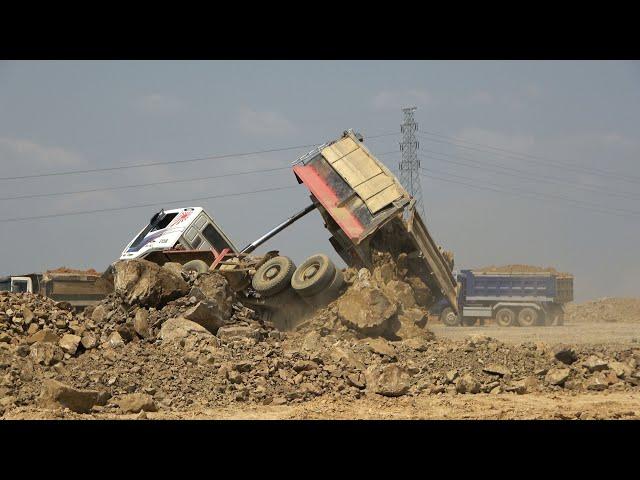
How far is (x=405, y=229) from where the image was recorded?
592 inches

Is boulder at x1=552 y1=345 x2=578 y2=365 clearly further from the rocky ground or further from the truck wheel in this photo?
the truck wheel

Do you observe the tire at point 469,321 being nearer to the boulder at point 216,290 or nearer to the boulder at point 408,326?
the boulder at point 408,326

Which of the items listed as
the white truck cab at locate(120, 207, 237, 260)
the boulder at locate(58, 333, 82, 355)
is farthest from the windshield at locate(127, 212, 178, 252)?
the boulder at locate(58, 333, 82, 355)

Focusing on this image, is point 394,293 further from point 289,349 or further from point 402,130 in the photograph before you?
point 402,130

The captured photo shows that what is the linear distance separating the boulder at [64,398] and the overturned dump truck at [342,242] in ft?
21.2

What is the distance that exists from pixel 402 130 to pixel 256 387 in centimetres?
3461

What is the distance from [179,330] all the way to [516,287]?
19531 mm

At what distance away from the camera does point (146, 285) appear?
13.2 meters

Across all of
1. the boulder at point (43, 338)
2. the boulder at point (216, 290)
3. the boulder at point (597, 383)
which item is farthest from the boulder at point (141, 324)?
the boulder at point (597, 383)

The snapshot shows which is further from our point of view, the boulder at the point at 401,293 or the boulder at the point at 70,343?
→ the boulder at the point at 401,293

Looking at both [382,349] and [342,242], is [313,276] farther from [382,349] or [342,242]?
[382,349]

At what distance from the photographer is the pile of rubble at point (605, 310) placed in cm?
3906

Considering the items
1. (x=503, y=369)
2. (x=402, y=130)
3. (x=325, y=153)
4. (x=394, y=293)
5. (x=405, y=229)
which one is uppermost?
(x=402, y=130)

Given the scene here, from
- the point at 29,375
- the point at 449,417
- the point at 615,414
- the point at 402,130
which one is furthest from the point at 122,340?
the point at 402,130
